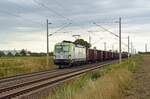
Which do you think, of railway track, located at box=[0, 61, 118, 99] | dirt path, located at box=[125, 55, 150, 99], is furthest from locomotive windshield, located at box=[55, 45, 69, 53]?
dirt path, located at box=[125, 55, 150, 99]

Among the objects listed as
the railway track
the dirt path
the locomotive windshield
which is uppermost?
the locomotive windshield

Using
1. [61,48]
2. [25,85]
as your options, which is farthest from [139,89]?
[61,48]

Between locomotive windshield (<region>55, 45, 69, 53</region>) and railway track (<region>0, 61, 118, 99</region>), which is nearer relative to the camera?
railway track (<region>0, 61, 118, 99</region>)

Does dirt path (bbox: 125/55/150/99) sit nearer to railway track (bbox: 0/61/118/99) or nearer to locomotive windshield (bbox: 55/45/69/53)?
railway track (bbox: 0/61/118/99)

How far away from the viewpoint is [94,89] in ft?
49.0

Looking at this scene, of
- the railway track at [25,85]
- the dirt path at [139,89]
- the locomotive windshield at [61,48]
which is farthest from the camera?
the locomotive windshield at [61,48]

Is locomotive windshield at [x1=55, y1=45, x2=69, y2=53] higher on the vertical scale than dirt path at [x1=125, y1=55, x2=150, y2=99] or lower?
higher

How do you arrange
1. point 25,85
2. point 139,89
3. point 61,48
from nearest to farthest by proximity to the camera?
point 139,89 → point 25,85 → point 61,48

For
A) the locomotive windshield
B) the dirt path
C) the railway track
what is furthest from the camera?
the locomotive windshield

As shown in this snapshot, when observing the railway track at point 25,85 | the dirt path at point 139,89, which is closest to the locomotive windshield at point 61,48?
the railway track at point 25,85

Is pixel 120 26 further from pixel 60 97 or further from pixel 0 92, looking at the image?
pixel 60 97

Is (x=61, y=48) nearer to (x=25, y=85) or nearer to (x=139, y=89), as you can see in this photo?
(x=25, y=85)

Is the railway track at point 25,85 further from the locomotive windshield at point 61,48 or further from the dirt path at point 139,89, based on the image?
the locomotive windshield at point 61,48

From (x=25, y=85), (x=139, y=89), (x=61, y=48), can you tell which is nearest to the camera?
(x=139, y=89)
